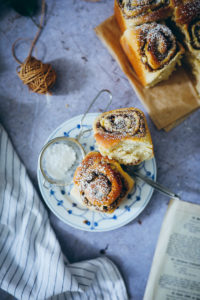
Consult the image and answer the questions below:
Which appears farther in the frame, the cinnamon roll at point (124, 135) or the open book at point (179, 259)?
the open book at point (179, 259)

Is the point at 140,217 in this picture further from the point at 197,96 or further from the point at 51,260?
the point at 197,96

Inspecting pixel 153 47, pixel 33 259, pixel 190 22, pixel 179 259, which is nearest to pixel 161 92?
pixel 153 47

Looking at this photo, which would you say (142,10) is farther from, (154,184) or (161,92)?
(154,184)

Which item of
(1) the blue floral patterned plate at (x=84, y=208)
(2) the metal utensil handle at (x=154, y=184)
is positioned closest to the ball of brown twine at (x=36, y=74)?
(1) the blue floral patterned plate at (x=84, y=208)

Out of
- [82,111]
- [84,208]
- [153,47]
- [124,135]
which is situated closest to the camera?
[124,135]

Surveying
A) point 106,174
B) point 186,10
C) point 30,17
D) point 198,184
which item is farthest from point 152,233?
point 30,17

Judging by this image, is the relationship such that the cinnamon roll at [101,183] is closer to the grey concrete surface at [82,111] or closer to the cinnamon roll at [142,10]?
the grey concrete surface at [82,111]
